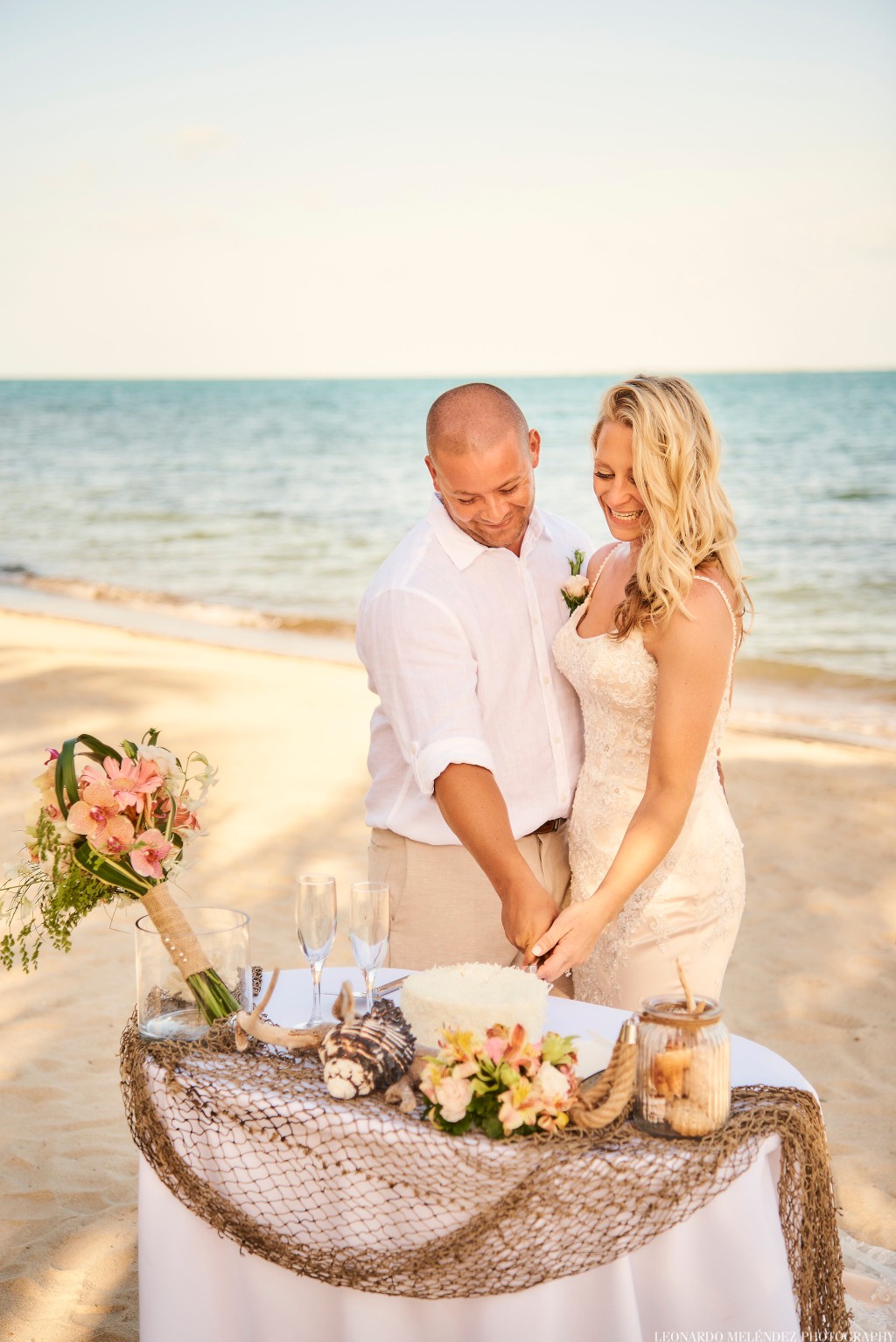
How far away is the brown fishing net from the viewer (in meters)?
1.83

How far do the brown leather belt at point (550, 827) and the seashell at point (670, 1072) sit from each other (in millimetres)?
1319

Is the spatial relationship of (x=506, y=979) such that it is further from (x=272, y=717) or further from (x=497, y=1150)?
(x=272, y=717)

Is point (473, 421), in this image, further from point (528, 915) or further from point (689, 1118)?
point (689, 1118)

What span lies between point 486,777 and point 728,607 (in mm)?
711

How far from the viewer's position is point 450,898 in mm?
3135

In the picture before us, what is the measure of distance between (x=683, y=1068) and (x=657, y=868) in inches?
47.5

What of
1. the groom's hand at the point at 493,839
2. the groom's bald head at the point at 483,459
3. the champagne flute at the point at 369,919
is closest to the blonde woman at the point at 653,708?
the groom's hand at the point at 493,839

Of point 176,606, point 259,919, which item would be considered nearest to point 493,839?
point 259,919

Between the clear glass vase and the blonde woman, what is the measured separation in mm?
649

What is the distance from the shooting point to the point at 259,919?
6.10 metres

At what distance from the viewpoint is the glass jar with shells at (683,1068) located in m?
1.83

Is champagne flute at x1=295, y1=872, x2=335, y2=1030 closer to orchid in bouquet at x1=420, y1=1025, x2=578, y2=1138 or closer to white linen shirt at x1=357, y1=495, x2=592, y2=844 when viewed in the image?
orchid in bouquet at x1=420, y1=1025, x2=578, y2=1138

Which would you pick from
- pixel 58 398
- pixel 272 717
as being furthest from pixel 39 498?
pixel 58 398

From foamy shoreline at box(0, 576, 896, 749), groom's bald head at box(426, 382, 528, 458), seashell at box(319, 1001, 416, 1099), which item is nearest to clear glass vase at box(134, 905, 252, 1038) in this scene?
seashell at box(319, 1001, 416, 1099)
